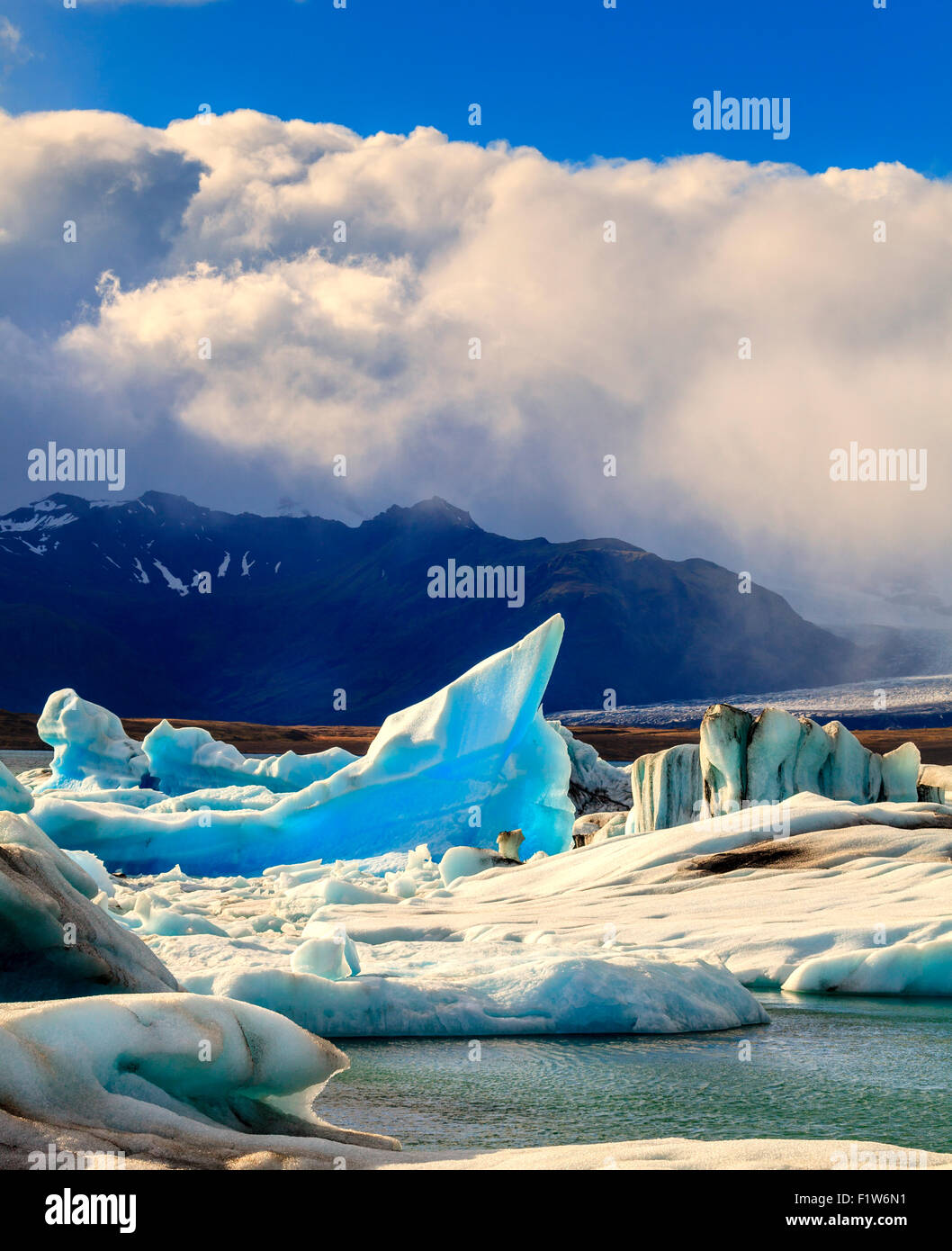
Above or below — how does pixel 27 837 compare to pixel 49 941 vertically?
above

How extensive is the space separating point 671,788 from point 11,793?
36.8 feet

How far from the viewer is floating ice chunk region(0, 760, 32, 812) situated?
11055mm

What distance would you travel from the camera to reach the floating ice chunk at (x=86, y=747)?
1353 inches

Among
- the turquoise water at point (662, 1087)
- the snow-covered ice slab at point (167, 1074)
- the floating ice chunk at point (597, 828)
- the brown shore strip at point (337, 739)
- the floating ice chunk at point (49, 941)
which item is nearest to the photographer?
the snow-covered ice slab at point (167, 1074)

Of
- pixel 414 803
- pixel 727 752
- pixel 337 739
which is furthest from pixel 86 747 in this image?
pixel 337 739

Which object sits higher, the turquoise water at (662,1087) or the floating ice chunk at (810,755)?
the floating ice chunk at (810,755)

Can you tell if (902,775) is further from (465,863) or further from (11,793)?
(11,793)

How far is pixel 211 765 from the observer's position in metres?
34.0

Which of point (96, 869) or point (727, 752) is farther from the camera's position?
point (727, 752)

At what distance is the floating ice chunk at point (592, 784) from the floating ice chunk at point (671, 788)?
9.90m

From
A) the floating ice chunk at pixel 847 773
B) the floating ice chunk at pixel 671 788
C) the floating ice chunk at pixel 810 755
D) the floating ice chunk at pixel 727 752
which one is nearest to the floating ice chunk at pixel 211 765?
the floating ice chunk at pixel 671 788

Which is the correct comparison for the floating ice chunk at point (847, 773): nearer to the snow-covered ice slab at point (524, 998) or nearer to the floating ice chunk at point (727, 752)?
the floating ice chunk at point (727, 752)

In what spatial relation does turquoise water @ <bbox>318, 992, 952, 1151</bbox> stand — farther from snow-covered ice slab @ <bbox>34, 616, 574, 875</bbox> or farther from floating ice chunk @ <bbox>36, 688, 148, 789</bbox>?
floating ice chunk @ <bbox>36, 688, 148, 789</bbox>
